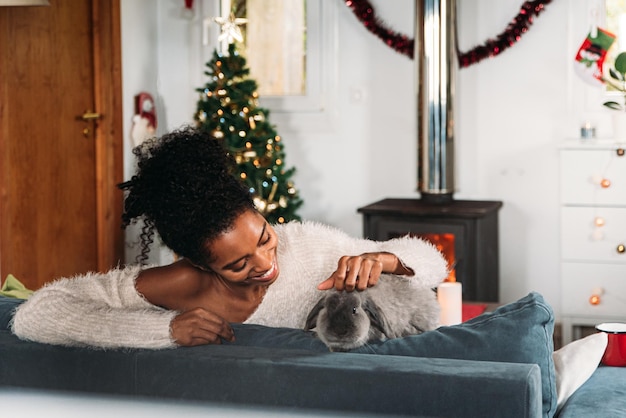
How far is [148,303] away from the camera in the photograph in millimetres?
1981

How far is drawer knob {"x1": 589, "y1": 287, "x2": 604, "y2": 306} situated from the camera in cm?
462

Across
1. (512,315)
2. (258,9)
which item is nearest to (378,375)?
(512,315)

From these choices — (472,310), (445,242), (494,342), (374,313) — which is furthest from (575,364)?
(445,242)

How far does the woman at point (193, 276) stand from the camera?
1.77m

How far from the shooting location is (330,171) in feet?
17.9

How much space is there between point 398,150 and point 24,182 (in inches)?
76.3

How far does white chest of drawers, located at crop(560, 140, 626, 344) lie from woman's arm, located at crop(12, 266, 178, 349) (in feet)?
10.1

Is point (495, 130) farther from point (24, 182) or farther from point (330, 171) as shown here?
point (24, 182)

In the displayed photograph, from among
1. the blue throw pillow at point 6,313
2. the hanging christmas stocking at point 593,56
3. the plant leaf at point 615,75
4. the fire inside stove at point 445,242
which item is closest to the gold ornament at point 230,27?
the fire inside stove at point 445,242

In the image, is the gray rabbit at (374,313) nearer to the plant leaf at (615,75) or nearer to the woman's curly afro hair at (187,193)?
the woman's curly afro hair at (187,193)

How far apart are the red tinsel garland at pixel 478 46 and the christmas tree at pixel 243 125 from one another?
26.3 inches

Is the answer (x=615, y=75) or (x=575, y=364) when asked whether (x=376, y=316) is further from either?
(x=615, y=75)

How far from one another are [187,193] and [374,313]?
398 millimetres

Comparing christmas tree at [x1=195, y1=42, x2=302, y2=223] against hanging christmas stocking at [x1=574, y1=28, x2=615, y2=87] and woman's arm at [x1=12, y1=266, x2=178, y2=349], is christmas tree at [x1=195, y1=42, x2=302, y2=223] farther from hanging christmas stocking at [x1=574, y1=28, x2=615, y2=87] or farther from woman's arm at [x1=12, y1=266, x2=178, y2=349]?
woman's arm at [x1=12, y1=266, x2=178, y2=349]
